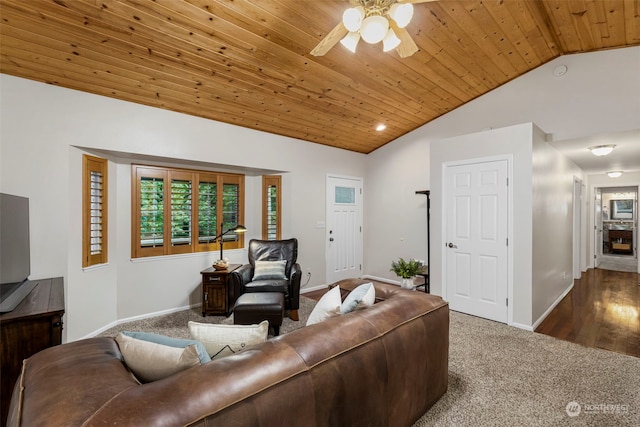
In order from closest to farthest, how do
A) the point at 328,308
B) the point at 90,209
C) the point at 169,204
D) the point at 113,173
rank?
the point at 328,308 → the point at 90,209 → the point at 113,173 → the point at 169,204

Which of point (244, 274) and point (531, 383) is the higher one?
point (244, 274)

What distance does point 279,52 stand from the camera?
291 centimetres

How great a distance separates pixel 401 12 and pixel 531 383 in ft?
9.56

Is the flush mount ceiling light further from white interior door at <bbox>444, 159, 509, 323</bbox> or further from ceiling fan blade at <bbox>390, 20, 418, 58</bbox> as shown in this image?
ceiling fan blade at <bbox>390, 20, 418, 58</bbox>

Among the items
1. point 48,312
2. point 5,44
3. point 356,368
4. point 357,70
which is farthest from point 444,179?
point 5,44

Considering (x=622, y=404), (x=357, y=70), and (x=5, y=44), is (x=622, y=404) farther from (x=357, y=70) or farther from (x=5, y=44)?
(x=5, y=44)

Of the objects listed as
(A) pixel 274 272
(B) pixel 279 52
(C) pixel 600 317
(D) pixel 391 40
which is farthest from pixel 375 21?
(C) pixel 600 317

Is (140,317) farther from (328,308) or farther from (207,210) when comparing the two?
(328,308)

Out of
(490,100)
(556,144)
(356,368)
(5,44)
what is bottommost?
(356,368)

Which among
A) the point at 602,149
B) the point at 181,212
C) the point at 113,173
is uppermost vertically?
the point at 602,149

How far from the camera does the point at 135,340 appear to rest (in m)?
1.18

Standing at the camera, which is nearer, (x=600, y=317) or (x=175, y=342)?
(x=175, y=342)

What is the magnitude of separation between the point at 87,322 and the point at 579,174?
8543 mm

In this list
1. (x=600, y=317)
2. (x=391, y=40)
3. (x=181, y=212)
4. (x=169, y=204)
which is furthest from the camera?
(x=181, y=212)
